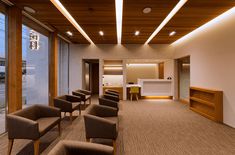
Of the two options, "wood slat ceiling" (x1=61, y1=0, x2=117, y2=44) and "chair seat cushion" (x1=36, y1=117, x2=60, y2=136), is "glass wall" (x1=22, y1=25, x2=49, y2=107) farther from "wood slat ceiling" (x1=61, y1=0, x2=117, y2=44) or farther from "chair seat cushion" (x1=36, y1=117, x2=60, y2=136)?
"chair seat cushion" (x1=36, y1=117, x2=60, y2=136)

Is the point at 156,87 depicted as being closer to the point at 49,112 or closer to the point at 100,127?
the point at 49,112

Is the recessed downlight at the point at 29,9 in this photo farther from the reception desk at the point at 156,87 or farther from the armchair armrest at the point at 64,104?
the reception desk at the point at 156,87

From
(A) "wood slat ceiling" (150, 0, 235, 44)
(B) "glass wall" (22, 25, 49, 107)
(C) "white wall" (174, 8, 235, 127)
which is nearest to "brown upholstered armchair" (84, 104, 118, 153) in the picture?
(B) "glass wall" (22, 25, 49, 107)

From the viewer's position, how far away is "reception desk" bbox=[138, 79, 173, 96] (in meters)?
10.5

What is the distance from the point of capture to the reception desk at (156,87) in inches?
414

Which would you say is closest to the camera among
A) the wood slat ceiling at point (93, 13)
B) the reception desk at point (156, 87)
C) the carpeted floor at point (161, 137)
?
the carpeted floor at point (161, 137)

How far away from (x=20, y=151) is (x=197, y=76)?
6.42m

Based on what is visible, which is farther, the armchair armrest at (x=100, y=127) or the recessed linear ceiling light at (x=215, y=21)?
the recessed linear ceiling light at (x=215, y=21)

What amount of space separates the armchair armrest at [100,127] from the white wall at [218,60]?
370cm

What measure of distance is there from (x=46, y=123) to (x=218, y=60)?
16.9 ft

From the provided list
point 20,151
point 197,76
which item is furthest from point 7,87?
point 197,76

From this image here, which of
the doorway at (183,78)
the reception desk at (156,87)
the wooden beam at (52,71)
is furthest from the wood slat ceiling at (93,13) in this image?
the doorway at (183,78)

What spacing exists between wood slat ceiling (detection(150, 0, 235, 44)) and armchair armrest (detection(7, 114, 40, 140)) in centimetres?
423

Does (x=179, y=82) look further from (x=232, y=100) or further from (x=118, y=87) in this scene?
(x=232, y=100)
